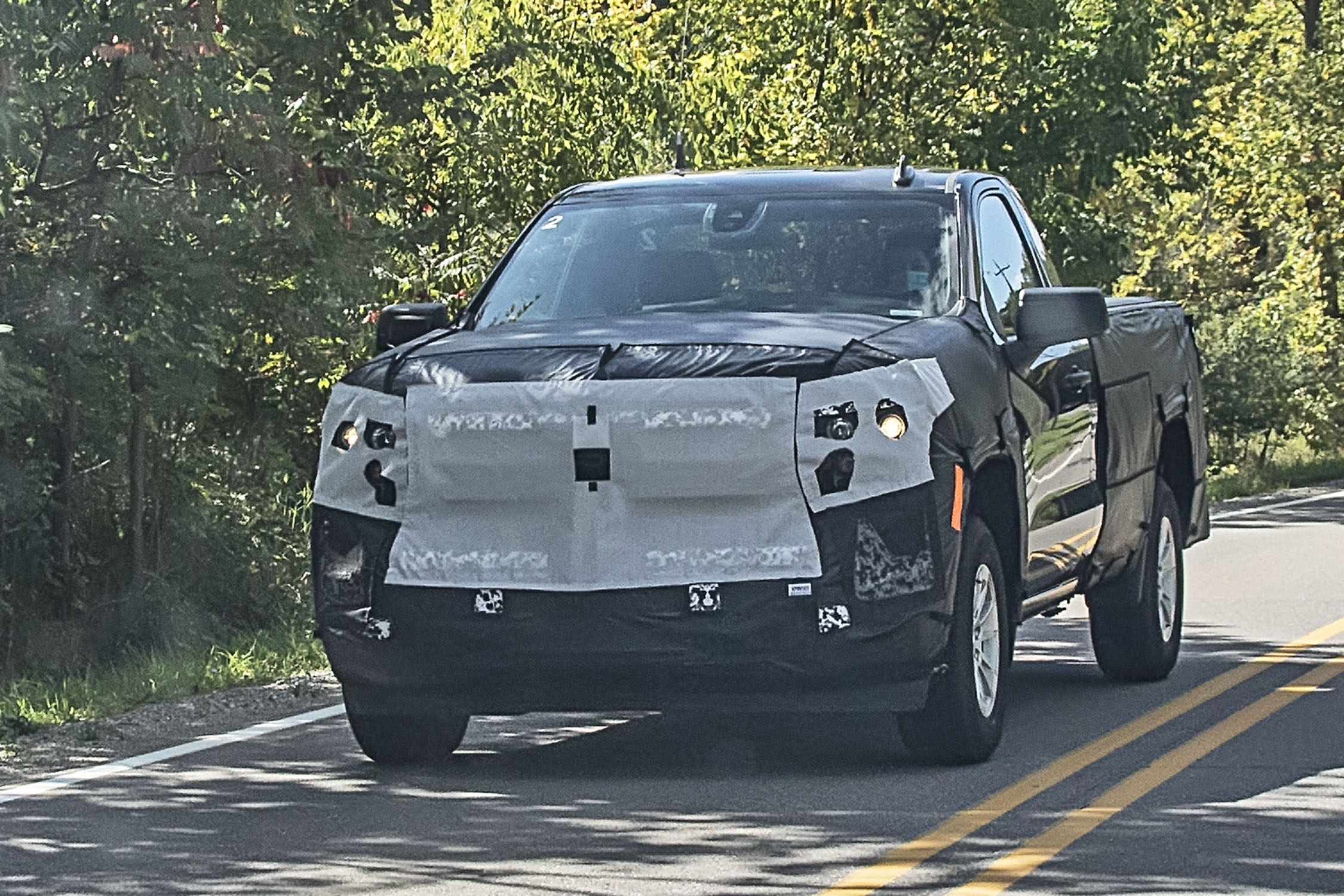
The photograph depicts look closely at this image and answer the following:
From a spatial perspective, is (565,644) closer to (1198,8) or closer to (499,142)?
(499,142)

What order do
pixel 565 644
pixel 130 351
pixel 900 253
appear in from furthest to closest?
pixel 130 351 → pixel 900 253 → pixel 565 644

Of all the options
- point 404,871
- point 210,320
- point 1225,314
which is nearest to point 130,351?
point 210,320

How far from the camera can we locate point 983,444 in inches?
345

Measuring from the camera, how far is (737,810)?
798cm

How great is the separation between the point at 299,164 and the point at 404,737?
5.35 metres

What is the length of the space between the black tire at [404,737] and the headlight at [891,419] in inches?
72.1

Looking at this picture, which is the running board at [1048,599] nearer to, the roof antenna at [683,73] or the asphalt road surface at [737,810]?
the asphalt road surface at [737,810]

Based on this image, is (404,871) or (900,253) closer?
(404,871)

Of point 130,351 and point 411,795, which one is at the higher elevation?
point 130,351

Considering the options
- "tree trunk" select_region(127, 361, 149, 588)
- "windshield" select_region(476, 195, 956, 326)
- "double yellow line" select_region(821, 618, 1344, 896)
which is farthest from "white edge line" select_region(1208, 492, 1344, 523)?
"windshield" select_region(476, 195, 956, 326)

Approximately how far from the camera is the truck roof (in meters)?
10.0

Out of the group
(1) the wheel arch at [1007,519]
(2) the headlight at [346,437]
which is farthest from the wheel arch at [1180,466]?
(2) the headlight at [346,437]

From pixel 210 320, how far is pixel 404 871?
836 centimetres

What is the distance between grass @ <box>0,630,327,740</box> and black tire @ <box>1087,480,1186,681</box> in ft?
11.7
